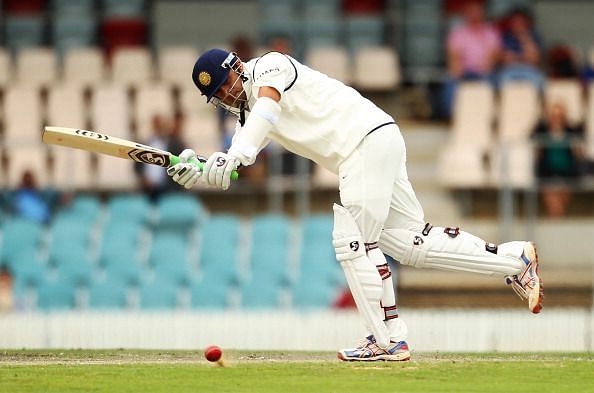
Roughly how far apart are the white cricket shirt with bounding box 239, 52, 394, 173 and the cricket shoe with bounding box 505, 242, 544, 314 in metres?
1.13

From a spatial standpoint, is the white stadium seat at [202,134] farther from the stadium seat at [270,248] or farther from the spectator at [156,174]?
the stadium seat at [270,248]

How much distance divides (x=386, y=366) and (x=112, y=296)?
19.5 feet

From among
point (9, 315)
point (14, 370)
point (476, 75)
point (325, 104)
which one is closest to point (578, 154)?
point (476, 75)

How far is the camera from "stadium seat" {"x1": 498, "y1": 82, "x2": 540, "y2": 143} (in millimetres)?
15578

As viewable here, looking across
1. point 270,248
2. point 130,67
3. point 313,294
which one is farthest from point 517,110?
point 130,67

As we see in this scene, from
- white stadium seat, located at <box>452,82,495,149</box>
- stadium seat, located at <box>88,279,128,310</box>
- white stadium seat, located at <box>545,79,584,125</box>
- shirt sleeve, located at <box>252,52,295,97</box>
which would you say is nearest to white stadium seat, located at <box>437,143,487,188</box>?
white stadium seat, located at <box>452,82,495,149</box>

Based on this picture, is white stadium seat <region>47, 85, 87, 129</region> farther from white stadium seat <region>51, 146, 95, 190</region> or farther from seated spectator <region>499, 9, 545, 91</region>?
seated spectator <region>499, 9, 545, 91</region>

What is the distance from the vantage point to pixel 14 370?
827 centimetres

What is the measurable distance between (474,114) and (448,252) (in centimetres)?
727

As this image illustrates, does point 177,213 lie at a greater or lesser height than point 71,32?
lesser

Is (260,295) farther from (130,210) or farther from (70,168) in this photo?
(70,168)

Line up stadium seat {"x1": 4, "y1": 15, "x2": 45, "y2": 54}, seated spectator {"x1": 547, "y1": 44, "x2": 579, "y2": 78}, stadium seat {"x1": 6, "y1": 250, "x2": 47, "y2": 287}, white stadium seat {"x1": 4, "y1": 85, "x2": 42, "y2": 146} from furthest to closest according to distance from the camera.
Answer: stadium seat {"x1": 4, "y1": 15, "x2": 45, "y2": 54} < seated spectator {"x1": 547, "y1": 44, "x2": 579, "y2": 78} < white stadium seat {"x1": 4, "y1": 85, "x2": 42, "y2": 146} < stadium seat {"x1": 6, "y1": 250, "x2": 47, "y2": 287}

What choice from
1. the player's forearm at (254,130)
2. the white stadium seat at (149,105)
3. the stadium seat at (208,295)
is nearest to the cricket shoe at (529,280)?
the player's forearm at (254,130)

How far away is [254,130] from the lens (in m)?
8.22
